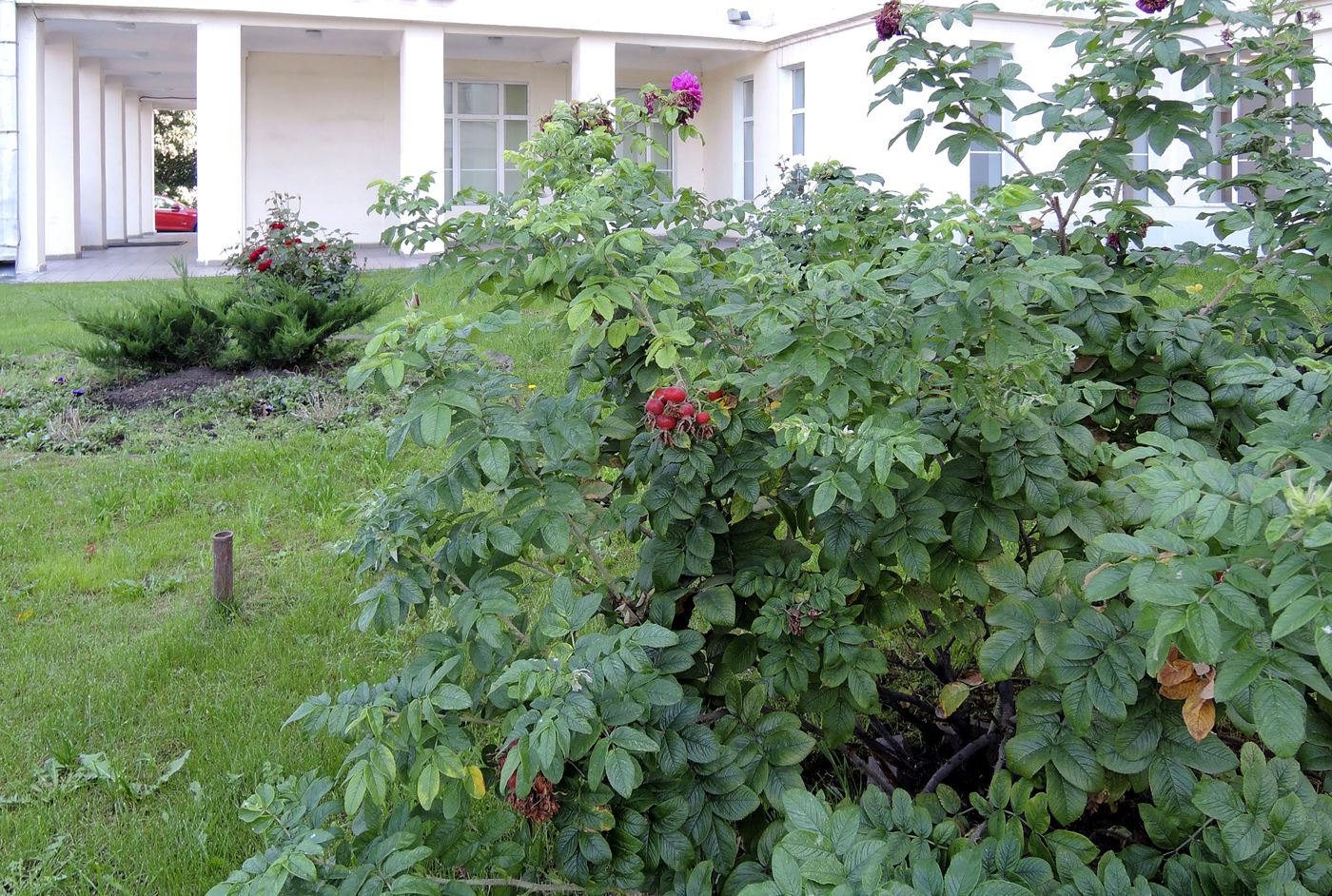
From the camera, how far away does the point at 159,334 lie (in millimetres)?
7703

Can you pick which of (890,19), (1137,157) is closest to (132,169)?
(1137,157)

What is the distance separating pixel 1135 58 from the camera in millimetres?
2375

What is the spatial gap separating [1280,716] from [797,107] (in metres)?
17.4

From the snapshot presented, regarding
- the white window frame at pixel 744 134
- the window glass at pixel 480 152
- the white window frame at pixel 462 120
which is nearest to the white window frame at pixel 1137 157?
the white window frame at pixel 744 134

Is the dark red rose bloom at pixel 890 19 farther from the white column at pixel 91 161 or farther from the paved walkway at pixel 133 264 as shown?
the white column at pixel 91 161

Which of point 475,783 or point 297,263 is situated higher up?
point 297,263

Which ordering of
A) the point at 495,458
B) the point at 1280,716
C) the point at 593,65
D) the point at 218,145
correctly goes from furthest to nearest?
the point at 593,65, the point at 218,145, the point at 495,458, the point at 1280,716

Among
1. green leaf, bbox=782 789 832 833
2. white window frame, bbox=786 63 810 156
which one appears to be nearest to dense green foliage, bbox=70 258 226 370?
green leaf, bbox=782 789 832 833

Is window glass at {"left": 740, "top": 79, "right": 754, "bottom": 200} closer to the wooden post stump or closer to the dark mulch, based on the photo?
the dark mulch

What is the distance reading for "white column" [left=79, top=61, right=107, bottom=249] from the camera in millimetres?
19531

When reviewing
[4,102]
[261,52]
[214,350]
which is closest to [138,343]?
[214,350]

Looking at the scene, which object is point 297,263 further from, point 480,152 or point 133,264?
point 480,152

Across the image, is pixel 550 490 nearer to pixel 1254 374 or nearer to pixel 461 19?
pixel 1254 374

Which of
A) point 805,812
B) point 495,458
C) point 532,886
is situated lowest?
point 532,886
